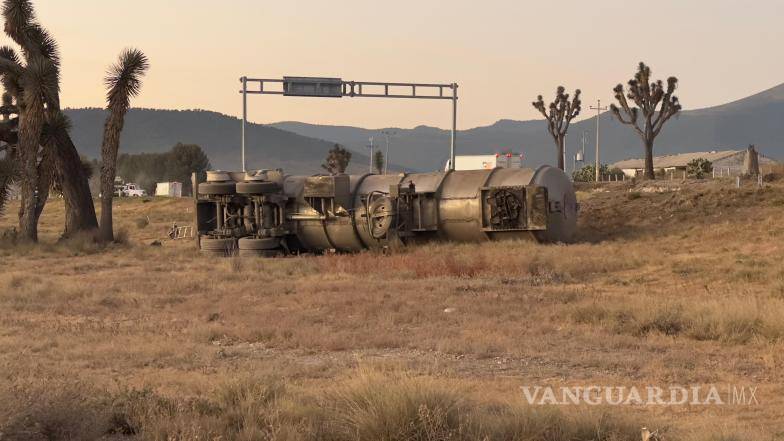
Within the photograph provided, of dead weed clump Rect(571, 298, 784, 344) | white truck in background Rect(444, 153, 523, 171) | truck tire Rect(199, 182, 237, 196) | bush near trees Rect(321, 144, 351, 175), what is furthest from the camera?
bush near trees Rect(321, 144, 351, 175)

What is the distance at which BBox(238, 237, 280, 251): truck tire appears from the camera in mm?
29008

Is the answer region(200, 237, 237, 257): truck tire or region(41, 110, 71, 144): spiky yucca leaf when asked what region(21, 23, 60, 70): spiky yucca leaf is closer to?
region(41, 110, 71, 144): spiky yucca leaf

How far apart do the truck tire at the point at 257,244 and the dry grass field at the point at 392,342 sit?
1918 mm

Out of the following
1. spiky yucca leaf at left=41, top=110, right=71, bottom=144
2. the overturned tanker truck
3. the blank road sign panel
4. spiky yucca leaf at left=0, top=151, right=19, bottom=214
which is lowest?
the overturned tanker truck

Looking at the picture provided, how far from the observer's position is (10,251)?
31797 mm

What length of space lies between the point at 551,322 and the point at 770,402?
5545mm

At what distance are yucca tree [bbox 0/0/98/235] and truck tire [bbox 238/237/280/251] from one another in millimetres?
10406

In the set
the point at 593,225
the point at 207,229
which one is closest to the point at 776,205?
the point at 593,225

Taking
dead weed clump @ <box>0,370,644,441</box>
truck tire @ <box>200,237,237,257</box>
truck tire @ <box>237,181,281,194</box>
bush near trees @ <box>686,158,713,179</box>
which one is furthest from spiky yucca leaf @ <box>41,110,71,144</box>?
bush near trees @ <box>686,158,713,179</box>

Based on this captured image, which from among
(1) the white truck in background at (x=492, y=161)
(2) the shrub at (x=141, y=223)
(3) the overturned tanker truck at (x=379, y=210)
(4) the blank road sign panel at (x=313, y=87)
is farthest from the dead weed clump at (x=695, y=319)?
(2) the shrub at (x=141, y=223)

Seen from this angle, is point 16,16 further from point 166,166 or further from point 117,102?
point 166,166

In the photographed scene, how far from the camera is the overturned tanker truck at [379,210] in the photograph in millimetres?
27844

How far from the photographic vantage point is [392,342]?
1241 cm

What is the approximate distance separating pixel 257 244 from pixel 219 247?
1737 mm
